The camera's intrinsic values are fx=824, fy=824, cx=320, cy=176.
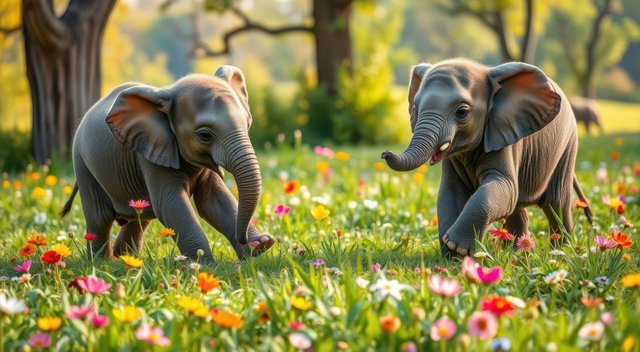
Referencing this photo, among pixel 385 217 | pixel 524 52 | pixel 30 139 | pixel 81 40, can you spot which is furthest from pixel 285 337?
pixel 524 52

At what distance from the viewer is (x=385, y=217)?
6.65 meters

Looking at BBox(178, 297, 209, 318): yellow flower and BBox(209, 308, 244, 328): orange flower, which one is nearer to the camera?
BBox(209, 308, 244, 328): orange flower

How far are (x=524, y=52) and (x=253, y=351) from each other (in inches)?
814

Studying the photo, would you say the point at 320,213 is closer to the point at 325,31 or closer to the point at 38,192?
the point at 38,192

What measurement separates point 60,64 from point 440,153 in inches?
297

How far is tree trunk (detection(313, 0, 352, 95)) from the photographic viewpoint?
18.0 meters

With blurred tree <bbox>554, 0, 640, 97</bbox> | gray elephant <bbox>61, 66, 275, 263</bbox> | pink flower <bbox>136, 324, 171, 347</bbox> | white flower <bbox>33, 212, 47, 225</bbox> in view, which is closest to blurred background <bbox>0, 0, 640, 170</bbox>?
gray elephant <bbox>61, 66, 275, 263</bbox>

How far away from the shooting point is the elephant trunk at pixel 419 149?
4184 mm

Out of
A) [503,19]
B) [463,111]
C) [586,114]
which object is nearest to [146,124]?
[463,111]

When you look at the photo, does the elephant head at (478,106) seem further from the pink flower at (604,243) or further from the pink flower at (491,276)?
the pink flower at (491,276)

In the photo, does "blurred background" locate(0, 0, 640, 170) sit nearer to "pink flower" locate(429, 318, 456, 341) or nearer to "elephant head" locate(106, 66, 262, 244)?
"elephant head" locate(106, 66, 262, 244)

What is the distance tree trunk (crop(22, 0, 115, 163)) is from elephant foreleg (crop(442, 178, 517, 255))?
7164mm

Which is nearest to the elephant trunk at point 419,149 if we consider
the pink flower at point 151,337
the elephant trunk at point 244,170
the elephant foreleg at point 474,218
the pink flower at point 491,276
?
the elephant foreleg at point 474,218

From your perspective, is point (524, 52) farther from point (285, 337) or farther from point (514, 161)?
point (285, 337)
